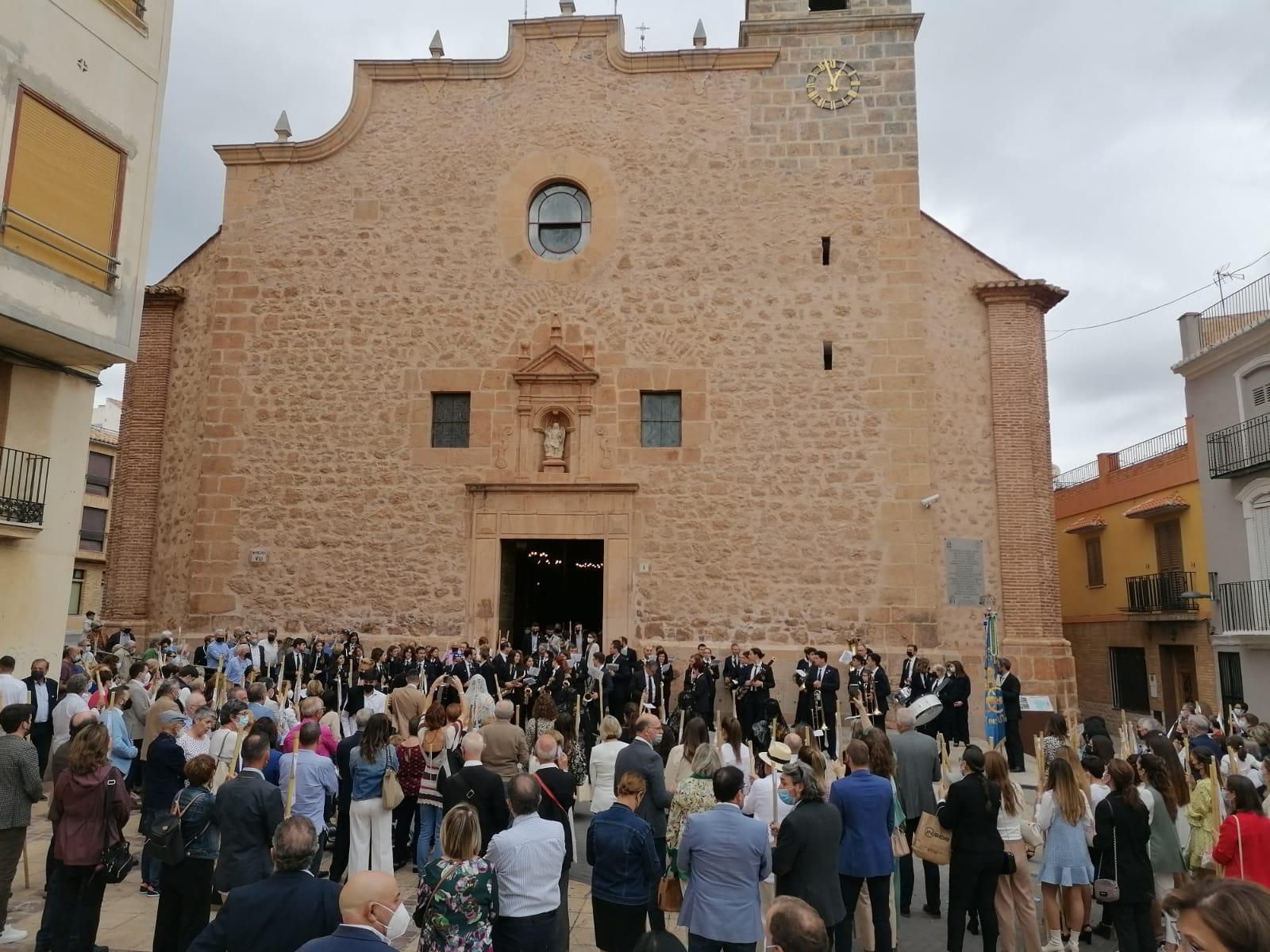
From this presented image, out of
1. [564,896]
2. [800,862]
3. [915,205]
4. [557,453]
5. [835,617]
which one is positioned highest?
[915,205]

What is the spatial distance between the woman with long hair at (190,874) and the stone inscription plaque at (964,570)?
13648 millimetres

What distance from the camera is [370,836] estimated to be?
718 centimetres

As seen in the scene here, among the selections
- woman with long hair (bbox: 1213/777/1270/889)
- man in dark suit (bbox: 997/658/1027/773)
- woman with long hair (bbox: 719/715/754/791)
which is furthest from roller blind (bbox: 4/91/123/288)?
man in dark suit (bbox: 997/658/1027/773)

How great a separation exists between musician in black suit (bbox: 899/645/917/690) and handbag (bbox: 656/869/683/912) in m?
9.68

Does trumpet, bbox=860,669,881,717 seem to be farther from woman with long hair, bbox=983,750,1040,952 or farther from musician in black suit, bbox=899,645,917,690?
woman with long hair, bbox=983,750,1040,952

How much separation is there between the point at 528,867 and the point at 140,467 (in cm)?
1690

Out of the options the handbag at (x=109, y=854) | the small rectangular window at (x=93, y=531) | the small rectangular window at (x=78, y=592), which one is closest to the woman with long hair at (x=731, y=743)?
the handbag at (x=109, y=854)

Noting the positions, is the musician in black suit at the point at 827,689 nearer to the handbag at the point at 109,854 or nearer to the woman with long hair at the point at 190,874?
the woman with long hair at the point at 190,874

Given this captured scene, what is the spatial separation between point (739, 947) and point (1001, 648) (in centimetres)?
1275

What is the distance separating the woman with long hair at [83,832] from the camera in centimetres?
577

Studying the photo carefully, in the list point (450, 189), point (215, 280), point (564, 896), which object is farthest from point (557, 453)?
point (564, 896)

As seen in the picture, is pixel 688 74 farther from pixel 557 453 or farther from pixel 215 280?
pixel 215 280

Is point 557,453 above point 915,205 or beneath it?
beneath

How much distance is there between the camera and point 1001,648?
16047 mm
